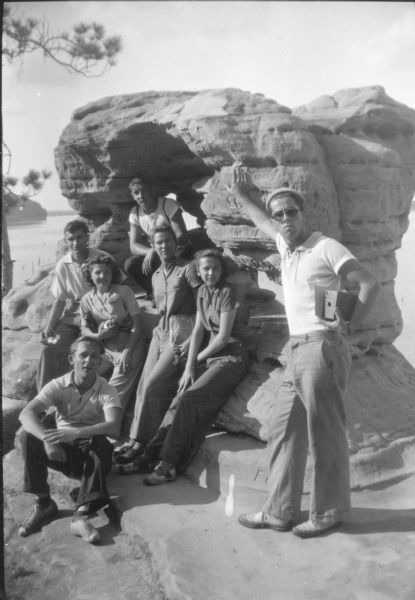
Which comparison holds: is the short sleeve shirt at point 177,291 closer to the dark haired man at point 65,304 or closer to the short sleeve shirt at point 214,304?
the short sleeve shirt at point 214,304

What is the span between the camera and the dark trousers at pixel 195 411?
4461mm

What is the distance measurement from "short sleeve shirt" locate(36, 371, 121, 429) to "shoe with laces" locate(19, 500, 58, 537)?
0.56 metres

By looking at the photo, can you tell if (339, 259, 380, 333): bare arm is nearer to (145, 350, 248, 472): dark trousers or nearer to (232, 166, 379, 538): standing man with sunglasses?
(232, 166, 379, 538): standing man with sunglasses

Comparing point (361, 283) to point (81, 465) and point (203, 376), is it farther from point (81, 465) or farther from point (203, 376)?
A: point (81, 465)

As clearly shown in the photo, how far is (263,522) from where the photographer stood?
3.75 meters

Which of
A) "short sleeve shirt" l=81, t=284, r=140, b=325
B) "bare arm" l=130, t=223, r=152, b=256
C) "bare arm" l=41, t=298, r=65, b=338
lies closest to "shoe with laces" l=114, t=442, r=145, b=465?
"short sleeve shirt" l=81, t=284, r=140, b=325

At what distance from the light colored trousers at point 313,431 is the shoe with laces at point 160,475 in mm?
933

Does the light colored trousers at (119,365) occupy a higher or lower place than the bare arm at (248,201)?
lower

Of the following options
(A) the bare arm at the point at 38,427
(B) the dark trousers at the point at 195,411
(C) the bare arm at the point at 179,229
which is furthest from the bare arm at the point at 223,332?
(C) the bare arm at the point at 179,229

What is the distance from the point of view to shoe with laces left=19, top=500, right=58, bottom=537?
409 centimetres

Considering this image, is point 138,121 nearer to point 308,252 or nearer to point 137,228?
point 137,228

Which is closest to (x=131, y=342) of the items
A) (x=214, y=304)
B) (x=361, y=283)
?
(x=214, y=304)

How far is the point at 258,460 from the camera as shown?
4340 mm

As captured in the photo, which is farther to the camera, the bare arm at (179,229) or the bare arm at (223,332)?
A: the bare arm at (179,229)
